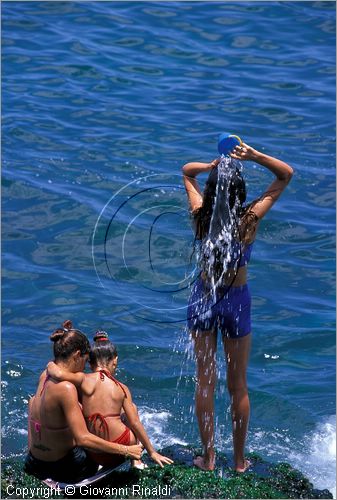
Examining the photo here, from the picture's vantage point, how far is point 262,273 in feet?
34.9

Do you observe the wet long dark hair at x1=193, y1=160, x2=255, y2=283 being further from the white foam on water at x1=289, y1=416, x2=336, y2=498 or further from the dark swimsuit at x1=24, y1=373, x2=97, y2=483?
the white foam on water at x1=289, y1=416, x2=336, y2=498

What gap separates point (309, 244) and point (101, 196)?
2.58 metres

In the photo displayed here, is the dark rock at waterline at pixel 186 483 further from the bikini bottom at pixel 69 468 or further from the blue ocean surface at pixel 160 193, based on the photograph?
the blue ocean surface at pixel 160 193

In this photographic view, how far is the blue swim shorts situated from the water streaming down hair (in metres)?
0.09

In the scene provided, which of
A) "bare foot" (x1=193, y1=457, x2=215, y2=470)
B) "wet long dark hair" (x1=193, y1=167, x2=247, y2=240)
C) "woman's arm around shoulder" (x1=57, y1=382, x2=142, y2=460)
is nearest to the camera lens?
"woman's arm around shoulder" (x1=57, y1=382, x2=142, y2=460)

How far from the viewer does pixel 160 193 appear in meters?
11.9

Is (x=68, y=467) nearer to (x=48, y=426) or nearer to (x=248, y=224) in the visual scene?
(x=48, y=426)

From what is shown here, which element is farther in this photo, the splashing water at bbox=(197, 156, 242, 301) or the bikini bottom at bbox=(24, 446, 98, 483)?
the splashing water at bbox=(197, 156, 242, 301)

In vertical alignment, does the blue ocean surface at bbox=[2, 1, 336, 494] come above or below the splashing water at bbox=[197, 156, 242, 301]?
below

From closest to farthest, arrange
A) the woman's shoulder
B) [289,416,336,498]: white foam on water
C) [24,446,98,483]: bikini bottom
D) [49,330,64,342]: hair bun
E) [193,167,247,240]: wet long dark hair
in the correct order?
[49,330,64,342]: hair bun < [24,446,98,483]: bikini bottom < [193,167,247,240]: wet long dark hair < the woman's shoulder < [289,416,336,498]: white foam on water

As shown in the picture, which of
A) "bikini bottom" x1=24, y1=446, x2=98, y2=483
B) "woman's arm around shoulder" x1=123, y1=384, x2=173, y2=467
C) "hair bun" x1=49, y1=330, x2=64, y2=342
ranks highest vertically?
"hair bun" x1=49, y1=330, x2=64, y2=342

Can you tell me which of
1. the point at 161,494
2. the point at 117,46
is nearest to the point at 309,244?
the point at 161,494

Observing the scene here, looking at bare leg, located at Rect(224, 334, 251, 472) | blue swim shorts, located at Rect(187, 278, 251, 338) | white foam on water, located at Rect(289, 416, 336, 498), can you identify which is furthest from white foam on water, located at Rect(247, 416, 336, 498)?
blue swim shorts, located at Rect(187, 278, 251, 338)

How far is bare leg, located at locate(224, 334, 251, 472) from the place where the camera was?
22.5 ft
